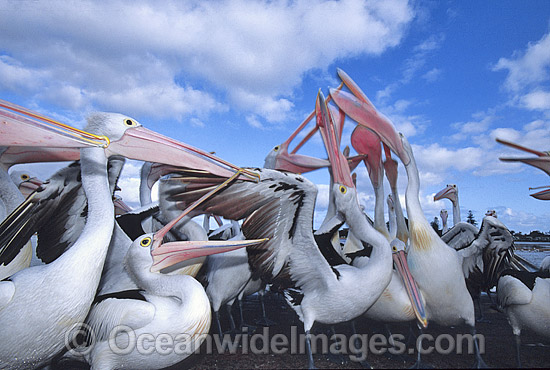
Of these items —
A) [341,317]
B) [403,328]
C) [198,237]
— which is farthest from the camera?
[403,328]

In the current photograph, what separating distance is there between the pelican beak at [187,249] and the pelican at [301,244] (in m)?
0.37

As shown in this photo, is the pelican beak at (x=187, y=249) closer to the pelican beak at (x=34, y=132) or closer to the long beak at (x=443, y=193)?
the pelican beak at (x=34, y=132)

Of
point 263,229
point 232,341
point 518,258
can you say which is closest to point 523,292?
point 518,258

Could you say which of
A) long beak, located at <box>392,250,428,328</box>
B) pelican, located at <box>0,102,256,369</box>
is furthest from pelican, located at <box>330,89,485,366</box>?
pelican, located at <box>0,102,256,369</box>

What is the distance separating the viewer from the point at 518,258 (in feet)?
12.5

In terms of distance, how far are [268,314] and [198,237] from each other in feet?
7.80

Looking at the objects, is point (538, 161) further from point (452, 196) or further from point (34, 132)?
point (34, 132)

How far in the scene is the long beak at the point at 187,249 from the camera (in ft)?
6.82

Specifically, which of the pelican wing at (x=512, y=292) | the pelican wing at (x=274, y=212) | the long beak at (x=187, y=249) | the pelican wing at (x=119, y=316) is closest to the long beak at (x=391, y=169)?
the pelican wing at (x=512, y=292)

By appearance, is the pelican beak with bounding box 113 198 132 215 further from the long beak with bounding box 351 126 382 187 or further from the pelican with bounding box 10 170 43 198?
the long beak with bounding box 351 126 382 187

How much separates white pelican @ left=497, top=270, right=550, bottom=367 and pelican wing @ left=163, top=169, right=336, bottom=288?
1.42 m

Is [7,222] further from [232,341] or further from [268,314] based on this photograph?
[268,314]

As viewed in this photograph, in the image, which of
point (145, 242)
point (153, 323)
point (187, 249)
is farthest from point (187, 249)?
point (153, 323)

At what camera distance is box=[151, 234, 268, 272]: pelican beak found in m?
2.08
